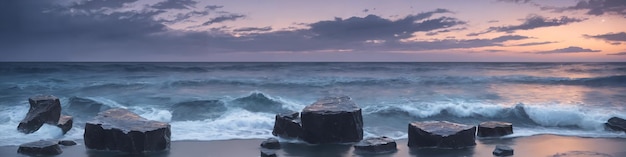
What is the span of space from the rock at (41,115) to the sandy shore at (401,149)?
6.03 feet

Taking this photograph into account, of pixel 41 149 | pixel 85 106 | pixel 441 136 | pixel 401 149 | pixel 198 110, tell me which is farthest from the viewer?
pixel 85 106

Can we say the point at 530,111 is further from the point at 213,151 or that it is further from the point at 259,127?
the point at 213,151

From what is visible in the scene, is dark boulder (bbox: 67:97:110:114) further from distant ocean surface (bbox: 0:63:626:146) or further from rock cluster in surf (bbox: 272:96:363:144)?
rock cluster in surf (bbox: 272:96:363:144)

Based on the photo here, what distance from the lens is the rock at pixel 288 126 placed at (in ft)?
39.3

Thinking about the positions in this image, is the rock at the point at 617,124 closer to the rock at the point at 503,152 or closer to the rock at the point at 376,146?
the rock at the point at 503,152

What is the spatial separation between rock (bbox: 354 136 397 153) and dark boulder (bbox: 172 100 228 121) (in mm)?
7586

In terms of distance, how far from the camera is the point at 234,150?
10.9 meters

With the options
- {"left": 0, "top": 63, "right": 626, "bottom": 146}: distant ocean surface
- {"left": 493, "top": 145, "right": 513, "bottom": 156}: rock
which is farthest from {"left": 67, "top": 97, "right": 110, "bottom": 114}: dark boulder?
{"left": 493, "top": 145, "right": 513, "bottom": 156}: rock

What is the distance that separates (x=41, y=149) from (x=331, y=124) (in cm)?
596

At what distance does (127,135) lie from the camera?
1017 centimetres

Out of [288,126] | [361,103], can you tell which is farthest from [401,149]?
[361,103]

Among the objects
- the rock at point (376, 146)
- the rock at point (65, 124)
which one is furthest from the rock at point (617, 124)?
the rock at point (65, 124)

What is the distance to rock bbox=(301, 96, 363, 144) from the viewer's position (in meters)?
11.4

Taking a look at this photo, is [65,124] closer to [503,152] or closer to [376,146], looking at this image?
[376,146]
